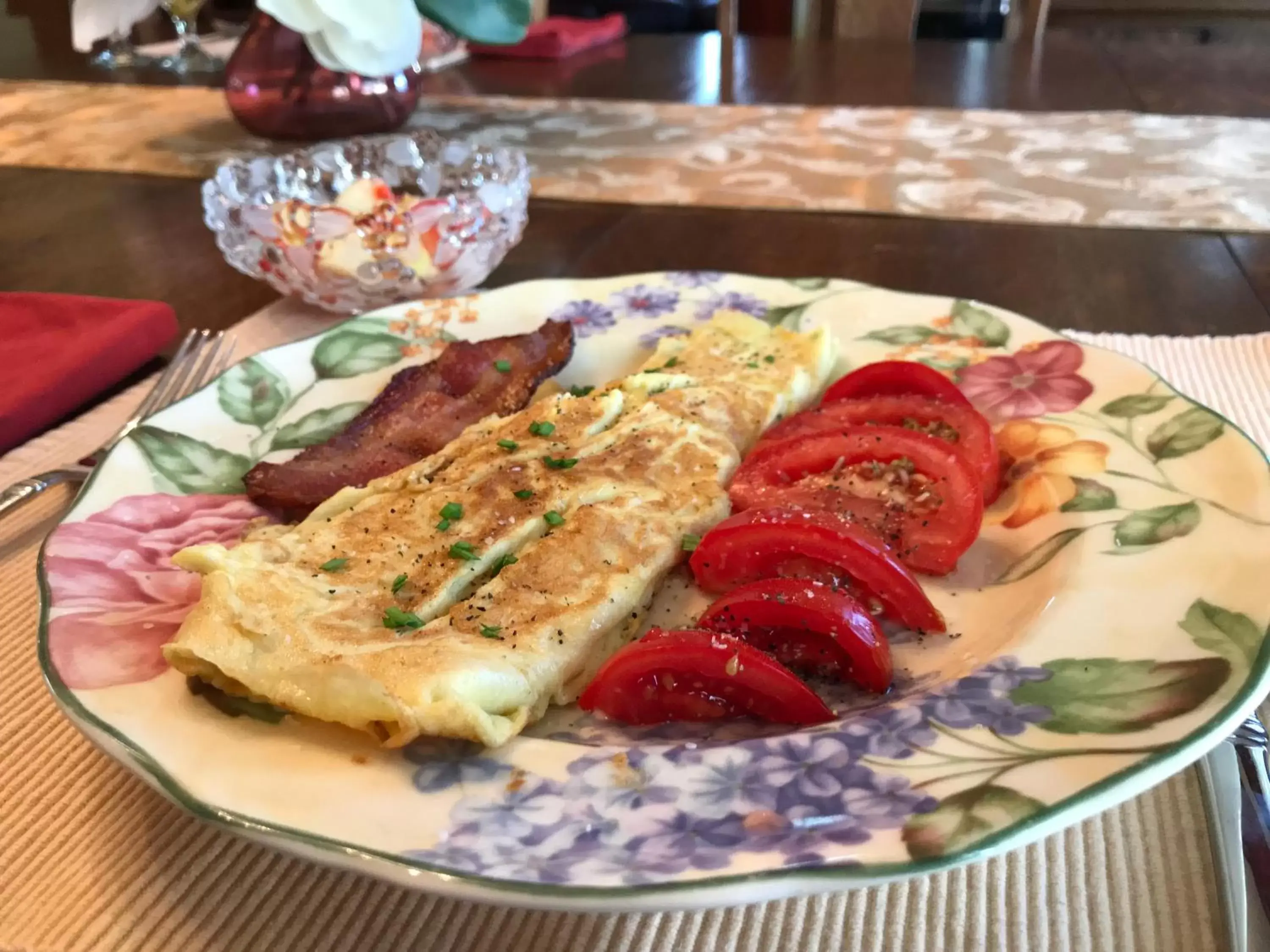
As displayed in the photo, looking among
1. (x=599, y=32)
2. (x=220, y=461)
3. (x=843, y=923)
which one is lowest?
(x=843, y=923)

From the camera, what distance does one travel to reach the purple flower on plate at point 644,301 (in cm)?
221

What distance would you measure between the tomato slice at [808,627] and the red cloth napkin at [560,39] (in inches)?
166

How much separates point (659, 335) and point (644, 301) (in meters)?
0.12

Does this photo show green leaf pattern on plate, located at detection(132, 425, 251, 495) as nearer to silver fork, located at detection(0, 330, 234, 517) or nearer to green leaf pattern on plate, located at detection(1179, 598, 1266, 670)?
silver fork, located at detection(0, 330, 234, 517)

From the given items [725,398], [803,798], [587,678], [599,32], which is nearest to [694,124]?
[599,32]

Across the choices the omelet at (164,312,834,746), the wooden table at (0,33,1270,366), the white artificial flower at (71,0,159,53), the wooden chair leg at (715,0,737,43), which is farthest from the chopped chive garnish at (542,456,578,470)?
the wooden chair leg at (715,0,737,43)

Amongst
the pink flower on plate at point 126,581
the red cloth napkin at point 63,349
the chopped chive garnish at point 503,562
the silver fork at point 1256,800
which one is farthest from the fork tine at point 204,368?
the silver fork at point 1256,800

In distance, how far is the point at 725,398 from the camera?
6.05 feet

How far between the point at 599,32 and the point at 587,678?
4738mm

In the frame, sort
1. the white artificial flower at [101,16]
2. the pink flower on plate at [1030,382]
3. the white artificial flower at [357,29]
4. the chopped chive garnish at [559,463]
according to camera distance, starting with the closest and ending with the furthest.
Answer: the chopped chive garnish at [559,463], the pink flower on plate at [1030,382], the white artificial flower at [357,29], the white artificial flower at [101,16]

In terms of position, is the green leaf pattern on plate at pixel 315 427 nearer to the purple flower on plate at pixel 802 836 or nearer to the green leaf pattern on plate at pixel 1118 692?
the purple flower on plate at pixel 802 836

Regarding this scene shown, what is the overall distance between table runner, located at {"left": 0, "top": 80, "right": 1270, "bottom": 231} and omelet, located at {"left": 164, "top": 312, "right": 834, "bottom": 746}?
1.42 m

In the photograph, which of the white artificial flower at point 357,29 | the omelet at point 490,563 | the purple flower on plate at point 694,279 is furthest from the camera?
the white artificial flower at point 357,29

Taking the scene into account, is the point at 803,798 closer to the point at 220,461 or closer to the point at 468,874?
the point at 468,874
